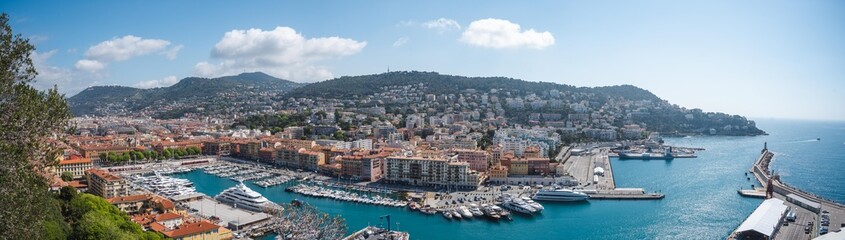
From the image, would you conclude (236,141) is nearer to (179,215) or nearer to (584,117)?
(179,215)

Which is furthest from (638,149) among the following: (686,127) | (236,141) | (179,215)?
(179,215)

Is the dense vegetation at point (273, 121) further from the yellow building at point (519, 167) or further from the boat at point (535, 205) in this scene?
the boat at point (535, 205)

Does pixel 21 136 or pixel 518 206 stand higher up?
pixel 21 136

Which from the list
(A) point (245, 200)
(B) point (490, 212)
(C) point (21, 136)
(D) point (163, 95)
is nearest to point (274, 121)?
(A) point (245, 200)

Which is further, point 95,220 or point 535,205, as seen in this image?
point 535,205

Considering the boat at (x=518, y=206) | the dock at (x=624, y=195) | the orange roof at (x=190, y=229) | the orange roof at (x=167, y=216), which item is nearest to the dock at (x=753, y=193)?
the dock at (x=624, y=195)

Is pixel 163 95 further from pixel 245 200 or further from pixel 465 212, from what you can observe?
pixel 465 212
